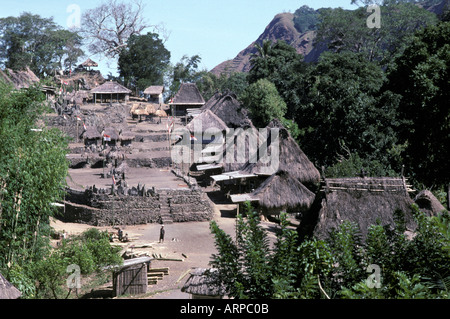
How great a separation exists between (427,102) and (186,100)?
31.0 m

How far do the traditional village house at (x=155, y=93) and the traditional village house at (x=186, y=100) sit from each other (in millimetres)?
5618

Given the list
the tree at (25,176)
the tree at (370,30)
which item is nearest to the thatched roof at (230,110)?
the tree at (370,30)

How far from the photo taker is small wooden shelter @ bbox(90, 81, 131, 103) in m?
48.0

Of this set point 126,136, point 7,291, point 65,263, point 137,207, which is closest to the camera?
point 7,291

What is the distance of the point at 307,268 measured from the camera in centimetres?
647

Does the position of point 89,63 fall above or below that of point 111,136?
above

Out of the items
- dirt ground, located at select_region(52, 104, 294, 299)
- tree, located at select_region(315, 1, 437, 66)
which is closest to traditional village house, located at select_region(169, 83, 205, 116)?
dirt ground, located at select_region(52, 104, 294, 299)

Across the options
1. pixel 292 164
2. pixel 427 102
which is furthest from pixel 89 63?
pixel 427 102

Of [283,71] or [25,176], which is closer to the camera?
[25,176]

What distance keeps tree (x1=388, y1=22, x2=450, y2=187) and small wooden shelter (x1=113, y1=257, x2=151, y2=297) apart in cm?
1199

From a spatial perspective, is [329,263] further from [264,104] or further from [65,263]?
[264,104]

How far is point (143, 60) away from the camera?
55.6 m
